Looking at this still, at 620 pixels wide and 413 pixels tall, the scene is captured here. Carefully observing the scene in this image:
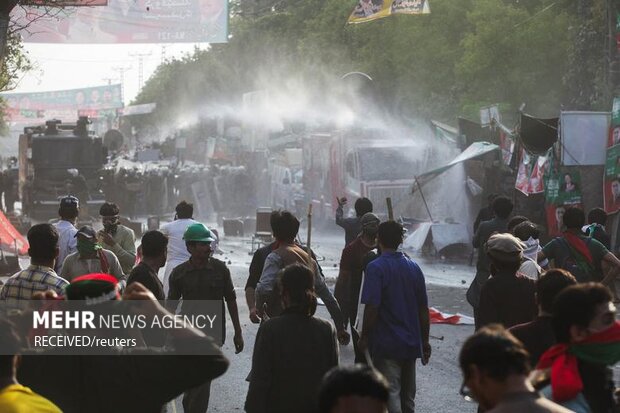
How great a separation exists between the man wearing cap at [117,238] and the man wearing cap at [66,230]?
235 mm

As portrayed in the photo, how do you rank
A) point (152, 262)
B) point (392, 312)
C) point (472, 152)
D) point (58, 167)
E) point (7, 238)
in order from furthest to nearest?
point (58, 167), point (472, 152), point (7, 238), point (392, 312), point (152, 262)

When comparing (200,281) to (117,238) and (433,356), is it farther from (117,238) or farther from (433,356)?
(433,356)

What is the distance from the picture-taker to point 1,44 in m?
11.4

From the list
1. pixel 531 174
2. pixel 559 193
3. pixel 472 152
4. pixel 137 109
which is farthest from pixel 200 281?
pixel 137 109

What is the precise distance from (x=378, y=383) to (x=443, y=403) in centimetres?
623

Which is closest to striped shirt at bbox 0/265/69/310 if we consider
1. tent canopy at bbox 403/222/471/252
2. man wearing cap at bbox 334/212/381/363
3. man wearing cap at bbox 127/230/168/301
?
man wearing cap at bbox 127/230/168/301

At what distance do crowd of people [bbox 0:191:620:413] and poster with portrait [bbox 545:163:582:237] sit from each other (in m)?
10.3

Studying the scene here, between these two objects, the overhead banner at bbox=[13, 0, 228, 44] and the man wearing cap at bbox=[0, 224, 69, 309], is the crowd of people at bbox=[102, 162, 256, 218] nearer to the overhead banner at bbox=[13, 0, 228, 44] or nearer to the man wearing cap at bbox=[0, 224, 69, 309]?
the overhead banner at bbox=[13, 0, 228, 44]

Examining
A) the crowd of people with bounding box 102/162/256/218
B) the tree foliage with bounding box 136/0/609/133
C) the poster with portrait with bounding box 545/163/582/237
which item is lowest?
the crowd of people with bounding box 102/162/256/218

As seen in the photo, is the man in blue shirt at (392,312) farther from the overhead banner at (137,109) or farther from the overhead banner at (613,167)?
the overhead banner at (137,109)

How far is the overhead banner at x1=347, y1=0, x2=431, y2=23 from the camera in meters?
28.6

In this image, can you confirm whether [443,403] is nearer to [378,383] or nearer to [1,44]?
[1,44]

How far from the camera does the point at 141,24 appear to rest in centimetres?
3244

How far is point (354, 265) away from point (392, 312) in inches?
114
